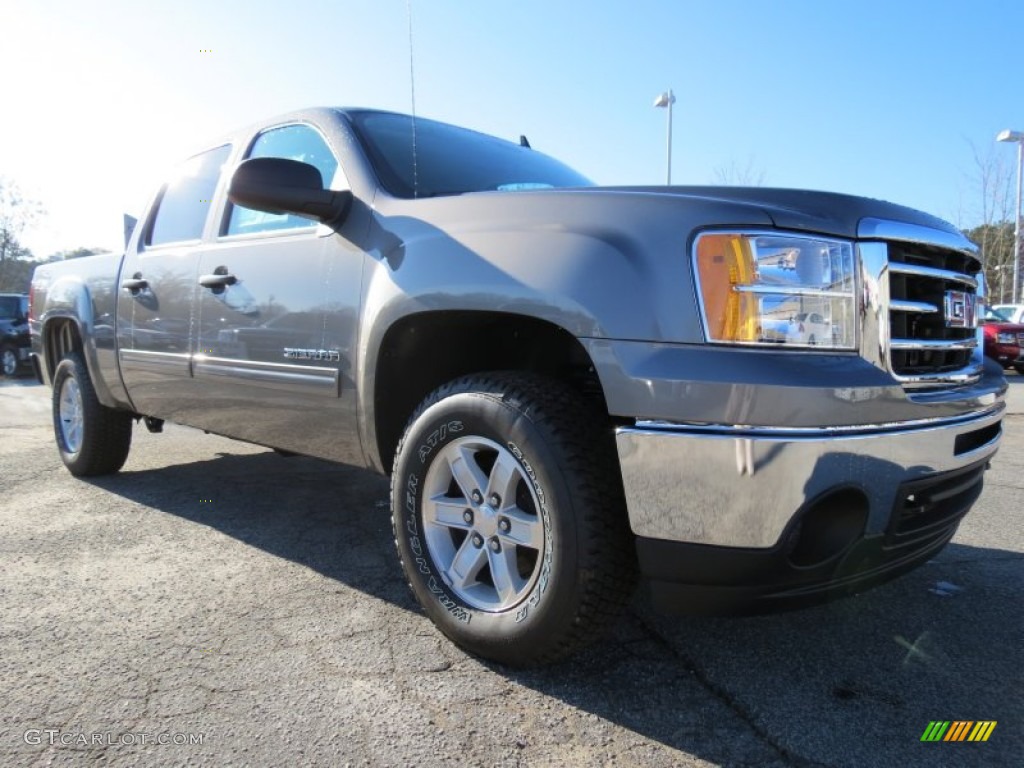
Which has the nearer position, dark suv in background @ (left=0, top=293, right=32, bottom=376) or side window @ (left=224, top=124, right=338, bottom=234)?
side window @ (left=224, top=124, right=338, bottom=234)

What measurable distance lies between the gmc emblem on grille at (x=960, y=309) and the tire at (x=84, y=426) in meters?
4.39

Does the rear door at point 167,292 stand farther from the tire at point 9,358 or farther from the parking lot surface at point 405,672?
the tire at point 9,358

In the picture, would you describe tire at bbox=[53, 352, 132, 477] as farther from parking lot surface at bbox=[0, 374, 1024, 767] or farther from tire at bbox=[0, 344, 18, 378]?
tire at bbox=[0, 344, 18, 378]

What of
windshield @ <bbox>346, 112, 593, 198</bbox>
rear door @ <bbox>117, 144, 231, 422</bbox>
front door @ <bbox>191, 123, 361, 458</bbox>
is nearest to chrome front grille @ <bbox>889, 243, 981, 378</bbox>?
windshield @ <bbox>346, 112, 593, 198</bbox>

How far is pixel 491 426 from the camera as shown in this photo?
6.99 ft

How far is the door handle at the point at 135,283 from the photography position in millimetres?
3867

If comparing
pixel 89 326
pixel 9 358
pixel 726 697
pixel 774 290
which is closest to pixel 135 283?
pixel 89 326

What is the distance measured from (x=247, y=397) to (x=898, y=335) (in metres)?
2.47

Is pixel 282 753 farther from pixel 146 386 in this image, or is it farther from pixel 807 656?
pixel 146 386

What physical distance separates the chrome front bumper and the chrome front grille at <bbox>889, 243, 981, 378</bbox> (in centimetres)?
22

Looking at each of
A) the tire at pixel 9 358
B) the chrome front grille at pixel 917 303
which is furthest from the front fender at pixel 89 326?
the tire at pixel 9 358

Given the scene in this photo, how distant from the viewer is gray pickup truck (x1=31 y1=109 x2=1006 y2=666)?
5.91ft

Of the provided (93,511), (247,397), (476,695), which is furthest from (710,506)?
(93,511)

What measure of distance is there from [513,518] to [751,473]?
71cm
